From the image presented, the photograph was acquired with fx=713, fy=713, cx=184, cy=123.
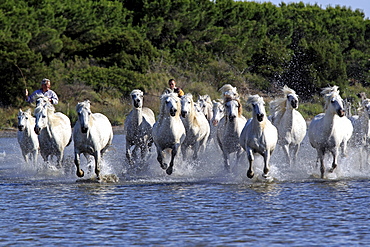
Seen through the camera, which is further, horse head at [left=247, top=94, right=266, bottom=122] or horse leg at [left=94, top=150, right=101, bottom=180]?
horse leg at [left=94, top=150, right=101, bottom=180]

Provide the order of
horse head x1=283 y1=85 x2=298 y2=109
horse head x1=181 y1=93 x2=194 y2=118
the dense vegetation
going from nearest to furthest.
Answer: horse head x1=181 y1=93 x2=194 y2=118, horse head x1=283 y1=85 x2=298 y2=109, the dense vegetation

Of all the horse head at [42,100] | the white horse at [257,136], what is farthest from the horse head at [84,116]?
the white horse at [257,136]

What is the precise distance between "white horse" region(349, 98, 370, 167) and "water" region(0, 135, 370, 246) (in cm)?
40

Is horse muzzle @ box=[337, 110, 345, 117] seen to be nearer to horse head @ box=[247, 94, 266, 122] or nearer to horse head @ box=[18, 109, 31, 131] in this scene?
horse head @ box=[247, 94, 266, 122]

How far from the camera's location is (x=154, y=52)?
38781mm

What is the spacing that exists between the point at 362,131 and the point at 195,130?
322 cm

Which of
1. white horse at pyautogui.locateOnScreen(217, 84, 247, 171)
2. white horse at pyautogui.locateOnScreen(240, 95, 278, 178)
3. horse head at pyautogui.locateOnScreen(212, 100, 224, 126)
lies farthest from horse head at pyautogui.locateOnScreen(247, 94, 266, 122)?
horse head at pyautogui.locateOnScreen(212, 100, 224, 126)

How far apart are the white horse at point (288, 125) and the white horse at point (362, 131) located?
1038 millimetres

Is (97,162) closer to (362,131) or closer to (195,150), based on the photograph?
(195,150)

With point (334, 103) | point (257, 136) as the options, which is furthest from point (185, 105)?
point (334, 103)

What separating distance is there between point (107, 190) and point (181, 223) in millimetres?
2969

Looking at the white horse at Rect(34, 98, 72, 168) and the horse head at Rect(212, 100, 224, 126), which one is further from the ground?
the horse head at Rect(212, 100, 224, 126)

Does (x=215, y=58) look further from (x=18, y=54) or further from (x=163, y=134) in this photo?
(x=163, y=134)

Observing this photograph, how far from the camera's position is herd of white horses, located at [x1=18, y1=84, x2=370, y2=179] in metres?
11.3
